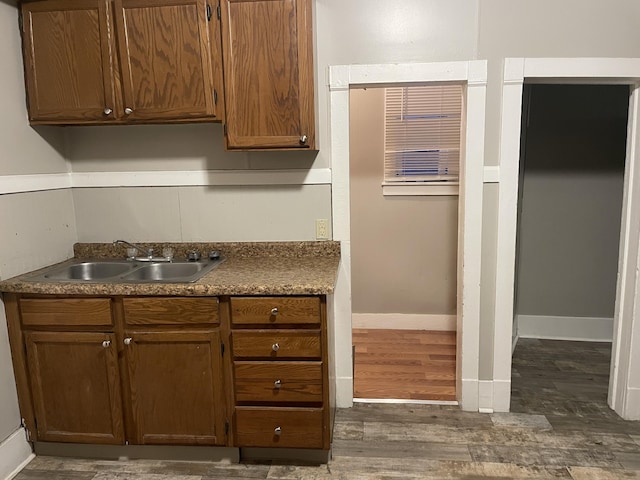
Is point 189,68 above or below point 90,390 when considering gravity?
above

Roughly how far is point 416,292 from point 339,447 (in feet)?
5.91

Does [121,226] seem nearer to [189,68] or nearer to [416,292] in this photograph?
[189,68]

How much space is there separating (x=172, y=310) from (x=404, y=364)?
1.83m

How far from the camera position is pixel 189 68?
2264 millimetres

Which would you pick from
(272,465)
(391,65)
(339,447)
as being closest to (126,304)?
(272,465)

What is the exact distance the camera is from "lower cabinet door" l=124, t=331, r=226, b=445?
215 centimetres

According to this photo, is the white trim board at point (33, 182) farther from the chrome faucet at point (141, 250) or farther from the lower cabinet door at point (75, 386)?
the lower cabinet door at point (75, 386)

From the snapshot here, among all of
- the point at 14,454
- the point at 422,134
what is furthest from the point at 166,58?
the point at 422,134

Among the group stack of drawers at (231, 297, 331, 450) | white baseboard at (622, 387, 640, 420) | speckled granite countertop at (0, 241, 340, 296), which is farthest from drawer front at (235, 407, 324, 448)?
white baseboard at (622, 387, 640, 420)

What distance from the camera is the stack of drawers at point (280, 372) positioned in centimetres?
209

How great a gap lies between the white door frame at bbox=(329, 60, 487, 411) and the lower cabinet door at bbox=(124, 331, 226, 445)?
2.47 ft

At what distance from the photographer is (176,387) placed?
219 cm

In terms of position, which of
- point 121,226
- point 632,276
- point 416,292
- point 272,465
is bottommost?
point 272,465

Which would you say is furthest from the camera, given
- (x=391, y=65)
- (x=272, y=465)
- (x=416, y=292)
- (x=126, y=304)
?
(x=416, y=292)
